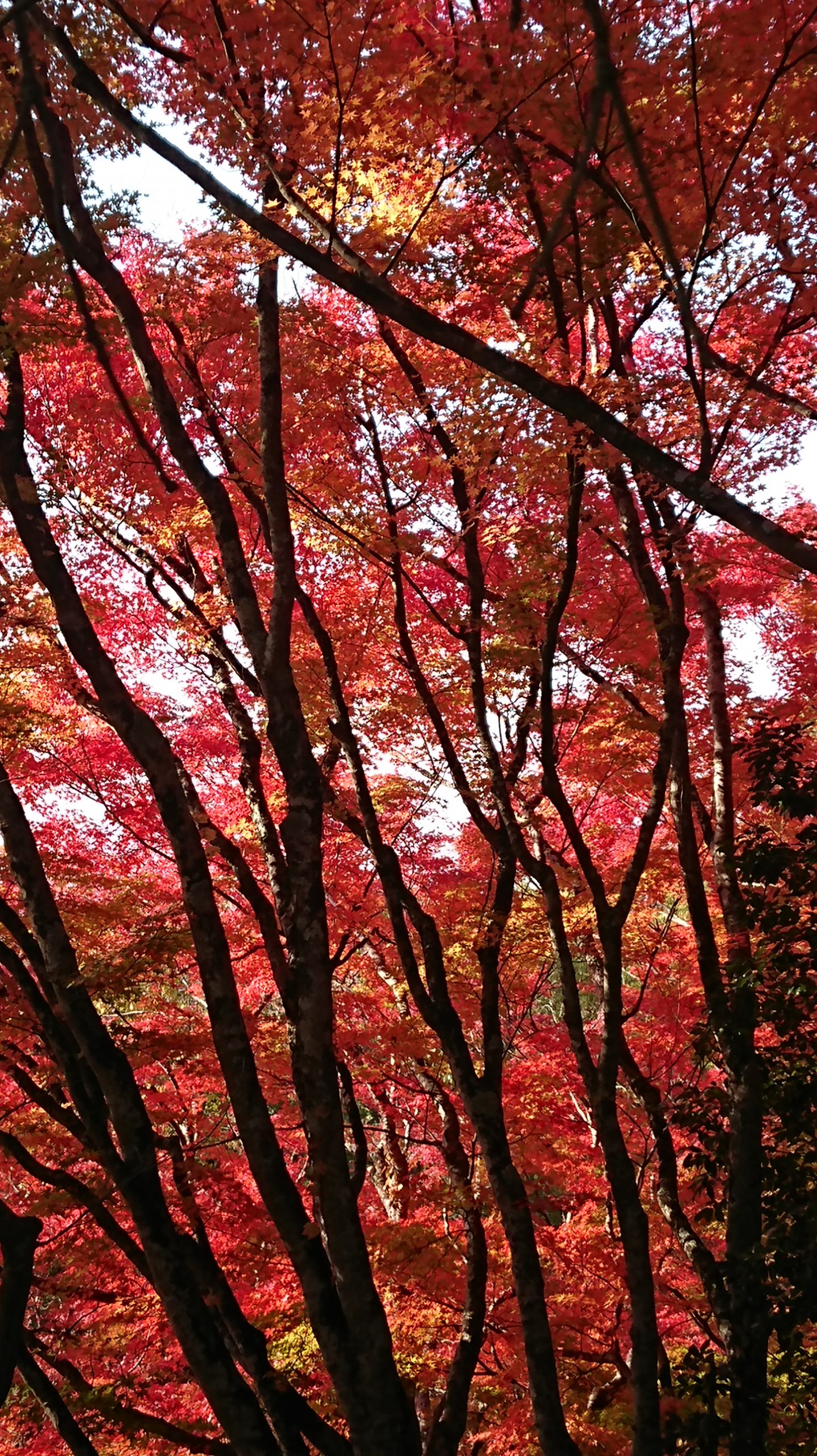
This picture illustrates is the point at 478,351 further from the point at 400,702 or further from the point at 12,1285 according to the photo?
the point at 400,702

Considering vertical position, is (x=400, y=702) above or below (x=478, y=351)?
above

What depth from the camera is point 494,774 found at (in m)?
6.90

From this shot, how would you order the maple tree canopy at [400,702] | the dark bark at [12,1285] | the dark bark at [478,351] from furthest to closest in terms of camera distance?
the maple tree canopy at [400,702], the dark bark at [478,351], the dark bark at [12,1285]

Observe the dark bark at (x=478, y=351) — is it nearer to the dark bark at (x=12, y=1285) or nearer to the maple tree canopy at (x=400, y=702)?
the maple tree canopy at (x=400, y=702)

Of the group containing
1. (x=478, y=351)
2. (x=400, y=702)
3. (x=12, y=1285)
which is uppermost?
(x=400, y=702)

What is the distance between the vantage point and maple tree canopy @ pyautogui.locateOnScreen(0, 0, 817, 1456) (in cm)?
485

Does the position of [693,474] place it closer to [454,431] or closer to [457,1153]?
[454,431]

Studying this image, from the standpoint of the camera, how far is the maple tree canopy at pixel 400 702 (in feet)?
15.9

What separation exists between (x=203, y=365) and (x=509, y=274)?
353cm

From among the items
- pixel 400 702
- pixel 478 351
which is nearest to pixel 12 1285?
pixel 478 351

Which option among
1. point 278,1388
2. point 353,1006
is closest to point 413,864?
point 353,1006

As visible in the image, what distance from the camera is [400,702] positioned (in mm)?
9008

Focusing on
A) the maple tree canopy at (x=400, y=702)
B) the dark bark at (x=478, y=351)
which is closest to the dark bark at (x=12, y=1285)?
the maple tree canopy at (x=400, y=702)

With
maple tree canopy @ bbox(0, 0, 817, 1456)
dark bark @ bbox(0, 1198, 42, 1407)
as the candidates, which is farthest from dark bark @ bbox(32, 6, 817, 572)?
dark bark @ bbox(0, 1198, 42, 1407)
